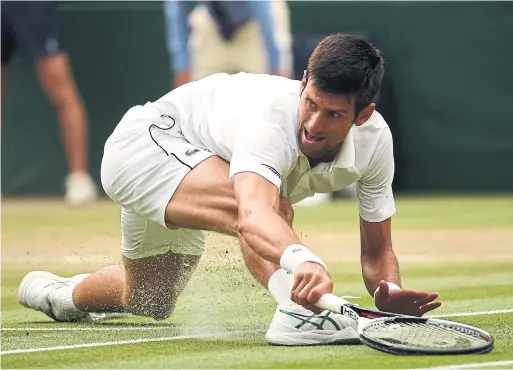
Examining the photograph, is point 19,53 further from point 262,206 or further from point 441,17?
point 262,206

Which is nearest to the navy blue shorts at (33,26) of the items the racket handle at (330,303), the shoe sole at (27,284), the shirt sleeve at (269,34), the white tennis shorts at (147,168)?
the shirt sleeve at (269,34)

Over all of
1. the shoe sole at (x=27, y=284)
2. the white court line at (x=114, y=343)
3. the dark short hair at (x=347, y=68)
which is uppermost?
the dark short hair at (x=347, y=68)

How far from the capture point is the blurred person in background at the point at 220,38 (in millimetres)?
13180

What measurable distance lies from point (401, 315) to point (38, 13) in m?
9.37

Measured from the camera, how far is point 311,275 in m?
4.77

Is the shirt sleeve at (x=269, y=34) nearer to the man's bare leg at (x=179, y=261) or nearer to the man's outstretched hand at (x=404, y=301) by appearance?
the man's bare leg at (x=179, y=261)

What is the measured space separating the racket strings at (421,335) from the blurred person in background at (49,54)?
9.12 metres

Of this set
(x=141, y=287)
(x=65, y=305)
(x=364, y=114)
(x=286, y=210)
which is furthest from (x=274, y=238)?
(x=65, y=305)

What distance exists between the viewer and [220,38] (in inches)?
537

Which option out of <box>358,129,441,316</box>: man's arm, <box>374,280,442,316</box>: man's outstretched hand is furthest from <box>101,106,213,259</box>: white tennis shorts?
<box>374,280,442,316</box>: man's outstretched hand

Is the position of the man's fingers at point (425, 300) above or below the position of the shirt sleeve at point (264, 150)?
below

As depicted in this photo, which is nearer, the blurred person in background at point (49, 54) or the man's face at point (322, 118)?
the man's face at point (322, 118)

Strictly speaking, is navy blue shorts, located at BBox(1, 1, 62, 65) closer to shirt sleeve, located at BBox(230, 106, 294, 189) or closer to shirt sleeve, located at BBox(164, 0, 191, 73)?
shirt sleeve, located at BBox(164, 0, 191, 73)

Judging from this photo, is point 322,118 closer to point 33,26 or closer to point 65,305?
A: point 65,305
